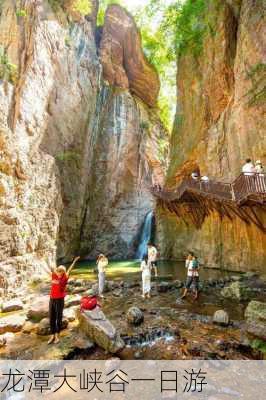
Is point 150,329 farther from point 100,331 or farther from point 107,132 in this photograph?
point 107,132

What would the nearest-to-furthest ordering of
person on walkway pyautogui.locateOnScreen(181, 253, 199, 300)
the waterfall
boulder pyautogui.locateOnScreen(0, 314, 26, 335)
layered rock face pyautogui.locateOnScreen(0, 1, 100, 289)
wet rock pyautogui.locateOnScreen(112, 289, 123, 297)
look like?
boulder pyautogui.locateOnScreen(0, 314, 26, 335) → person on walkway pyautogui.locateOnScreen(181, 253, 199, 300) → wet rock pyautogui.locateOnScreen(112, 289, 123, 297) → layered rock face pyautogui.locateOnScreen(0, 1, 100, 289) → the waterfall

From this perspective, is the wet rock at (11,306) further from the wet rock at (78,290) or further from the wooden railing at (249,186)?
the wooden railing at (249,186)

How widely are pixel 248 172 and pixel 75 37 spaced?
22.4 metres

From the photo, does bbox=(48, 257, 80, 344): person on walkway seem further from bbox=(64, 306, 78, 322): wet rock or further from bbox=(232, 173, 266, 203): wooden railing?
bbox=(232, 173, 266, 203): wooden railing

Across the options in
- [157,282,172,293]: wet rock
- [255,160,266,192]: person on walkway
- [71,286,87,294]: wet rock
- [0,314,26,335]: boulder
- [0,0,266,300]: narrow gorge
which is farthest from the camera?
[0,0,266,300]: narrow gorge

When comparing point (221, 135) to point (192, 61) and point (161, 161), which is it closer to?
point (192, 61)

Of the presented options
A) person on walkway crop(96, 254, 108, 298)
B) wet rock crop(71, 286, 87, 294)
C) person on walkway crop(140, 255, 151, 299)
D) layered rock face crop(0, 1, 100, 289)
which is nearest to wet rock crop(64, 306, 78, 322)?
person on walkway crop(96, 254, 108, 298)

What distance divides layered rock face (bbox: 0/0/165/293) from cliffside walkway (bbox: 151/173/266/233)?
23.6ft

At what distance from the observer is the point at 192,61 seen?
951 inches

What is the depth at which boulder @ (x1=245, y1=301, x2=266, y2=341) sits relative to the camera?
21.9 ft

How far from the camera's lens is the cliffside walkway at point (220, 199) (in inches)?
494

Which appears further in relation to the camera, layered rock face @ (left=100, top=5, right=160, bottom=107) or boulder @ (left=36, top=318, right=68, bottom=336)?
layered rock face @ (left=100, top=5, right=160, bottom=107)

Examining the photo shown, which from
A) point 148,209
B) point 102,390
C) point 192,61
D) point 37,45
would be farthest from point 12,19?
point 148,209

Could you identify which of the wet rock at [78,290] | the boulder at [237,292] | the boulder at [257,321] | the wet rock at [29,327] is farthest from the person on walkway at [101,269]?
the boulder at [257,321]
